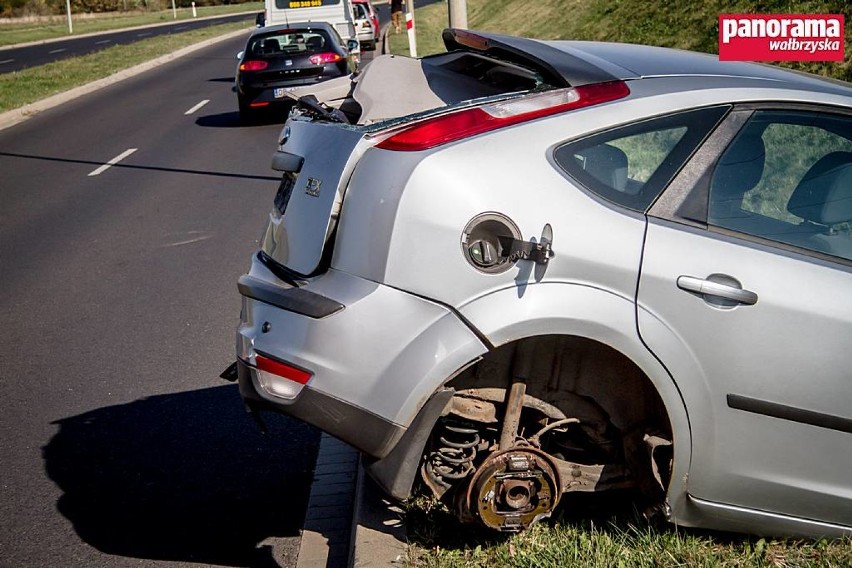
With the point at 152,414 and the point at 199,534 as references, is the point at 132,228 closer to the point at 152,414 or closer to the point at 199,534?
the point at 152,414

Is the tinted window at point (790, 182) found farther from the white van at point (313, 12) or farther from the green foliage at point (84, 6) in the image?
the green foliage at point (84, 6)

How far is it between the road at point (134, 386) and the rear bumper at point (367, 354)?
101 centimetres

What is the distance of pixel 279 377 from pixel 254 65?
49.0ft

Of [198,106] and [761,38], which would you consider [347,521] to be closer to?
[761,38]

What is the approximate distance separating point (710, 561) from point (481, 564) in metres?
0.79

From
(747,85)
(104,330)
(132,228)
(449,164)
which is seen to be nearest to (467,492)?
(449,164)

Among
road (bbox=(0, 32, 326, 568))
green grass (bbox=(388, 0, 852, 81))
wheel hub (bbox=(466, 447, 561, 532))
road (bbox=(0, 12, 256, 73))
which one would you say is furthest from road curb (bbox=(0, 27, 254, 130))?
wheel hub (bbox=(466, 447, 561, 532))

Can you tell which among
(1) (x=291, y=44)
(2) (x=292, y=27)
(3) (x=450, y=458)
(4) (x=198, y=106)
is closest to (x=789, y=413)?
(3) (x=450, y=458)

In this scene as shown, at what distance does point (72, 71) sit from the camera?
27.3m

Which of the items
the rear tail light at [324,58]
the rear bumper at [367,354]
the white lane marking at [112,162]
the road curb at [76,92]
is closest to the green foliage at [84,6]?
the road curb at [76,92]

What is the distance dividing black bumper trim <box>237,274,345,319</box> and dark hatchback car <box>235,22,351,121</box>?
45.6 feet

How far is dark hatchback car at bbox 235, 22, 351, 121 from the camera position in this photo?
17.3 meters

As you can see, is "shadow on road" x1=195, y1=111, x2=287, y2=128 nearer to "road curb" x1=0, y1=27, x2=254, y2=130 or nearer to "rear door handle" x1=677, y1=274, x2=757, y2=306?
"road curb" x1=0, y1=27, x2=254, y2=130

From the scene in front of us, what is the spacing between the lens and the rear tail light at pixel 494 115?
10.9ft
